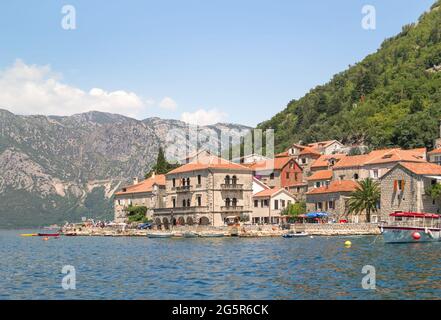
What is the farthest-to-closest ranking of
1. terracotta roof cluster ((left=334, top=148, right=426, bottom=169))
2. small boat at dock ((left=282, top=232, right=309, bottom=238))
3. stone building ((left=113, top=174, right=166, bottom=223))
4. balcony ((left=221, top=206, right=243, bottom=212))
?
stone building ((left=113, top=174, right=166, bottom=223))
balcony ((left=221, top=206, right=243, bottom=212))
terracotta roof cluster ((left=334, top=148, right=426, bottom=169))
small boat at dock ((left=282, top=232, right=309, bottom=238))

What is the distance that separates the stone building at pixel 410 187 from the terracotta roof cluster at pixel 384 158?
8540mm

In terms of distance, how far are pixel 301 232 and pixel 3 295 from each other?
57.9 metres

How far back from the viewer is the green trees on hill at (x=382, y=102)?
414 ft

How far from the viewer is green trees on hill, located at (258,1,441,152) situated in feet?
414

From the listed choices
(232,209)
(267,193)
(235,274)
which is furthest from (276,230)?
(235,274)

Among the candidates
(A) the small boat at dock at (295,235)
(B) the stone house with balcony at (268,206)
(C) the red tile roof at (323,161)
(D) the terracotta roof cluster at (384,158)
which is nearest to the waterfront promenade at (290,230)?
(A) the small boat at dock at (295,235)

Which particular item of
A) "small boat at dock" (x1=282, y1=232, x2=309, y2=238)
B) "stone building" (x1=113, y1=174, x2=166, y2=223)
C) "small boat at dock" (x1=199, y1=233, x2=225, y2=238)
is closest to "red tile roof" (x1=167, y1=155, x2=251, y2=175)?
"small boat at dock" (x1=199, y1=233, x2=225, y2=238)

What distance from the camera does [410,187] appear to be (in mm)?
85375

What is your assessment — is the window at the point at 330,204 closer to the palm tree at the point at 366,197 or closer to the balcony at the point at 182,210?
the palm tree at the point at 366,197

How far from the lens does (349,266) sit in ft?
145

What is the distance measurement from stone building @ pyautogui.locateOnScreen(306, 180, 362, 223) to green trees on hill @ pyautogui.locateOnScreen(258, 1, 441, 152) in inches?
1060

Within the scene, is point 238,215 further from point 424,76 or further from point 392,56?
point 392,56

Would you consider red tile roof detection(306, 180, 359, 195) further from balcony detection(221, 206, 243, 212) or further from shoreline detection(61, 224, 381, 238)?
balcony detection(221, 206, 243, 212)
